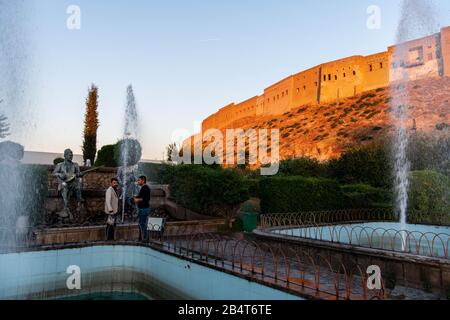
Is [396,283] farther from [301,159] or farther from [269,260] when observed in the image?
[301,159]

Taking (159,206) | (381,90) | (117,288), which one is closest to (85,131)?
(159,206)

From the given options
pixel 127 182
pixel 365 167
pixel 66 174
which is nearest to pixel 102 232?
pixel 66 174

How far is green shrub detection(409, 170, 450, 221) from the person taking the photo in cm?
1421

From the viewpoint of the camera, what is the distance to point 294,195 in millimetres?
13383

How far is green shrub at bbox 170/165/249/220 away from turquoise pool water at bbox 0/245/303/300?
17.8 ft

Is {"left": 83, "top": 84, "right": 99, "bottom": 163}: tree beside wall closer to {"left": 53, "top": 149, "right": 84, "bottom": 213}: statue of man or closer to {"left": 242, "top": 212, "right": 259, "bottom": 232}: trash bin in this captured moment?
{"left": 53, "top": 149, "right": 84, "bottom": 213}: statue of man

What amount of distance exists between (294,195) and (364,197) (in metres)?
4.03

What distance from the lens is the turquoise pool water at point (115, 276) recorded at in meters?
5.44

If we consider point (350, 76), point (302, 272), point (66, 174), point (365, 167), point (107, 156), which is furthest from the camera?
point (350, 76)

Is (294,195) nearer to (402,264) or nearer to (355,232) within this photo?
(355,232)

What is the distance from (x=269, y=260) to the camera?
23.7ft

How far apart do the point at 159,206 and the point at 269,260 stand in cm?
842

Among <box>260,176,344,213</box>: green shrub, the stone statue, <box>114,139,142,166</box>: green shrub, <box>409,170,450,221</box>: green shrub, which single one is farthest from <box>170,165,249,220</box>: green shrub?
<box>409,170,450,221</box>: green shrub

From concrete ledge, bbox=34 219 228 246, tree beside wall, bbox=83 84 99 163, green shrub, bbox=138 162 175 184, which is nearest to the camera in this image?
concrete ledge, bbox=34 219 228 246
